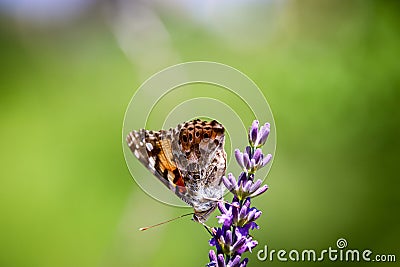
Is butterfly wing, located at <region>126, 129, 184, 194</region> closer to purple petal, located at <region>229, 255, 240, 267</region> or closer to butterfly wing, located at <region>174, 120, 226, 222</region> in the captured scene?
butterfly wing, located at <region>174, 120, 226, 222</region>

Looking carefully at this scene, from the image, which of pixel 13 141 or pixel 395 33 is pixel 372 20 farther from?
pixel 13 141

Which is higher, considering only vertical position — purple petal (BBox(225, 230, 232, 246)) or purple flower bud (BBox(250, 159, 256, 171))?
purple flower bud (BBox(250, 159, 256, 171))

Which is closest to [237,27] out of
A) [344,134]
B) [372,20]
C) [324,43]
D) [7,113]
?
[324,43]
